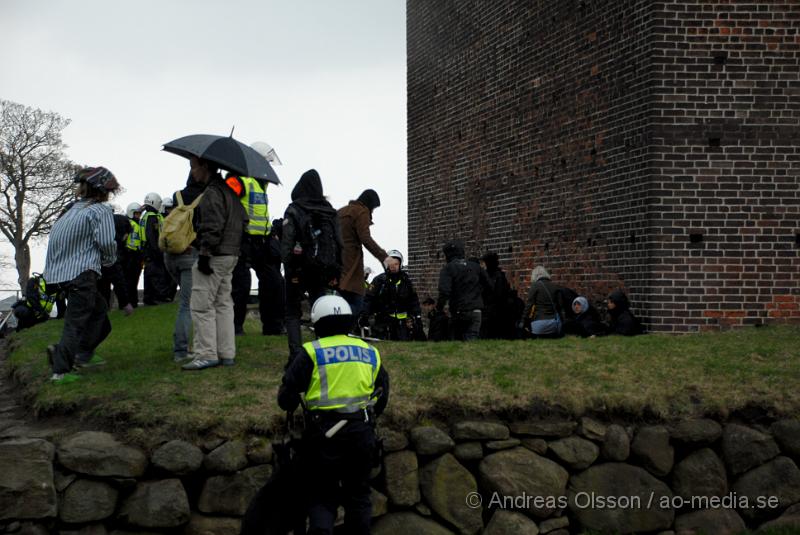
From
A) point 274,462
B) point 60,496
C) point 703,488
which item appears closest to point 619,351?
point 703,488

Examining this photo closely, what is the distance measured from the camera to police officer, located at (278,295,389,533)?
19.4 ft

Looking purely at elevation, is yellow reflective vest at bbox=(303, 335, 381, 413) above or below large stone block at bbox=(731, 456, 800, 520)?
above

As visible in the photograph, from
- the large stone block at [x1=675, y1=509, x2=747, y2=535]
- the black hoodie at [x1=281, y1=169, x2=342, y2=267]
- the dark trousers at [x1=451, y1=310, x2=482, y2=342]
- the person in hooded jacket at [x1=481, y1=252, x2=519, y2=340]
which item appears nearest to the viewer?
the large stone block at [x1=675, y1=509, x2=747, y2=535]

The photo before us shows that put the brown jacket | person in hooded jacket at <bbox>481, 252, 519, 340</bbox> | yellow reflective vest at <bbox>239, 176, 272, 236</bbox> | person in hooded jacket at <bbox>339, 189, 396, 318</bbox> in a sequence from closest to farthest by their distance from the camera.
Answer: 1. yellow reflective vest at <bbox>239, 176, 272, 236</bbox>
2. person in hooded jacket at <bbox>339, 189, 396, 318</bbox>
3. the brown jacket
4. person in hooded jacket at <bbox>481, 252, 519, 340</bbox>

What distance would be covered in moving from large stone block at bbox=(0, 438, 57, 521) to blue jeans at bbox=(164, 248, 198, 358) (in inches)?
108

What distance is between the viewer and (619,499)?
25.7 feet

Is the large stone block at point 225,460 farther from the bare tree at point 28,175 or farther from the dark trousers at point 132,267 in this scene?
the bare tree at point 28,175

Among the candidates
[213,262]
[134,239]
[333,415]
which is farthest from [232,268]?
[134,239]

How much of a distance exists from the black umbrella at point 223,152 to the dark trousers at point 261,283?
188 centimetres

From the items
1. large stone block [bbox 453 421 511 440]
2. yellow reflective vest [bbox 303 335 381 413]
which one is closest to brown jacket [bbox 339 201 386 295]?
large stone block [bbox 453 421 511 440]

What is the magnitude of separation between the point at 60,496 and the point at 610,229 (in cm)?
855

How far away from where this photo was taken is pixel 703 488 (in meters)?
8.05

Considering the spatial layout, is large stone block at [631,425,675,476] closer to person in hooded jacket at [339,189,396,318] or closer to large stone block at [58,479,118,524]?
person in hooded jacket at [339,189,396,318]

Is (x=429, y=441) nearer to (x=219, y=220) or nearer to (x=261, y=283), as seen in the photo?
(x=219, y=220)
